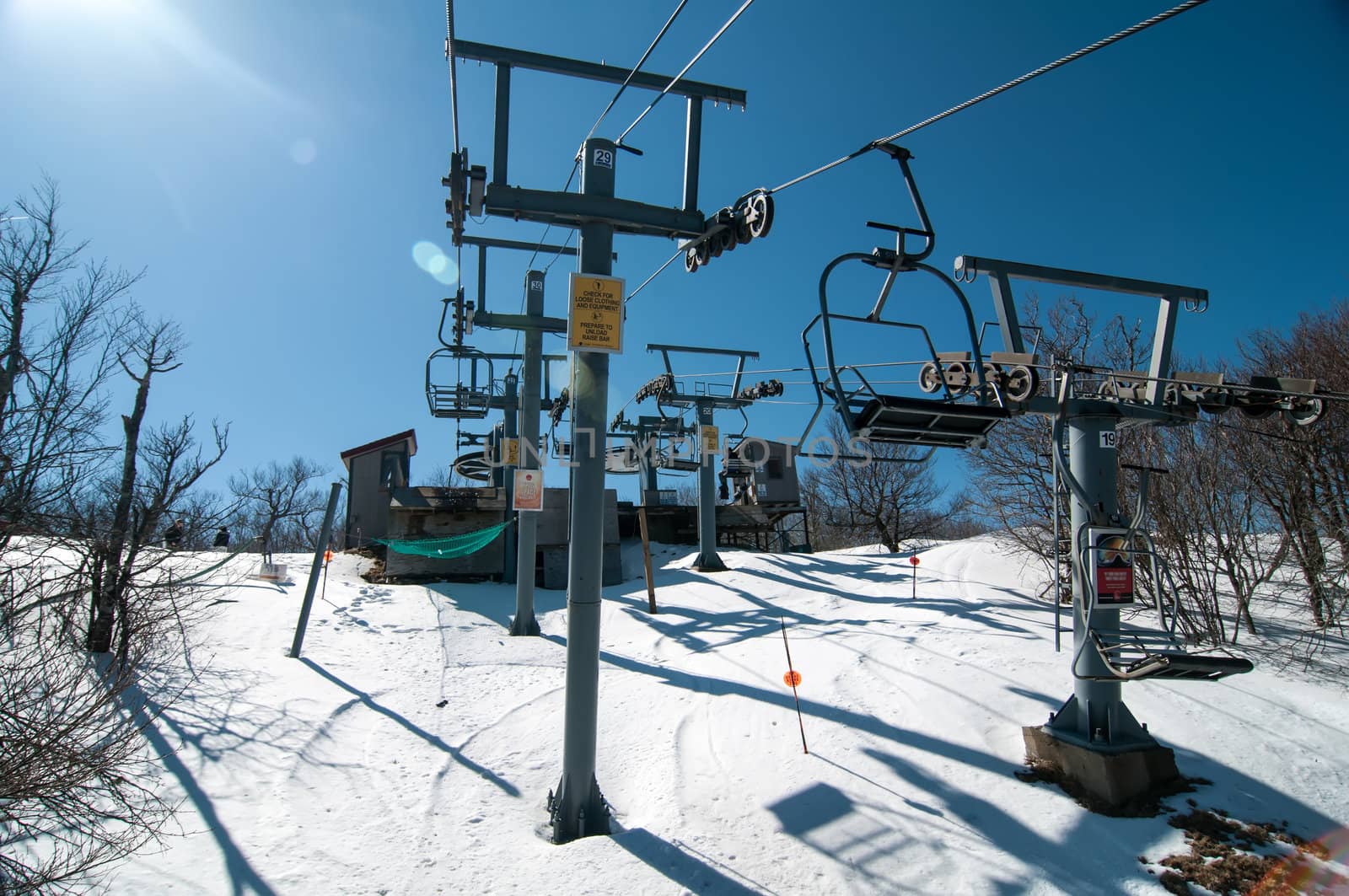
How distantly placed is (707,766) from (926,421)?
3.66m

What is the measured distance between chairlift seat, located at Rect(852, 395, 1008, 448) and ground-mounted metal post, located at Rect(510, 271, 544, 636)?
7.89 m

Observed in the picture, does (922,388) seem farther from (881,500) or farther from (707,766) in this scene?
(881,500)

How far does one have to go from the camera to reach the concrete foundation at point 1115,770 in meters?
5.62

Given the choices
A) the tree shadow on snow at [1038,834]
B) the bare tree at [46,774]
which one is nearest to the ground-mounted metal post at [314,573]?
the bare tree at [46,774]

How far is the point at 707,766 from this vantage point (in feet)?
22.0

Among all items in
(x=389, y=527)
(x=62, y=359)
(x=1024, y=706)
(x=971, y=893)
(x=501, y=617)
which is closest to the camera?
(x=971, y=893)

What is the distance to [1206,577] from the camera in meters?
10.4

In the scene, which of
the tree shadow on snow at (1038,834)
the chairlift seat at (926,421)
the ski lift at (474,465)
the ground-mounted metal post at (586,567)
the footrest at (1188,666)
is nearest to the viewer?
the footrest at (1188,666)

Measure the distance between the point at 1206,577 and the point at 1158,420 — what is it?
18.1 feet

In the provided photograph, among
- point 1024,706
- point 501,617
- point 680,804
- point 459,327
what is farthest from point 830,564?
point 680,804

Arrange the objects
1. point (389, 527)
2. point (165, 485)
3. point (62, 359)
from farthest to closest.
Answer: point (389, 527) < point (165, 485) < point (62, 359)

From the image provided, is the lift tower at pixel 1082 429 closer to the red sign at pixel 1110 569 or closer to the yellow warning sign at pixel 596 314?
the red sign at pixel 1110 569

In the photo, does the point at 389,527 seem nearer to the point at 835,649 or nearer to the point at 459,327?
the point at 459,327

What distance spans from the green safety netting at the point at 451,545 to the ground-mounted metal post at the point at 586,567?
946 cm
